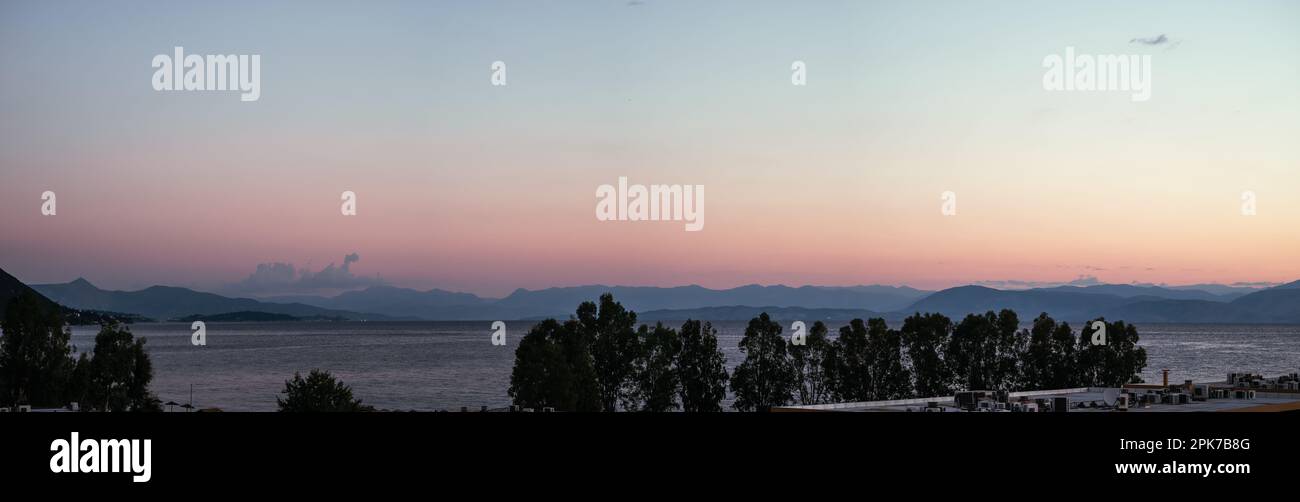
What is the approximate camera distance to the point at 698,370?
225 feet

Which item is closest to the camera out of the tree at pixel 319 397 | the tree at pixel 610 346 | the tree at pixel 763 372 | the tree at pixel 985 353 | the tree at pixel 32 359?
the tree at pixel 319 397

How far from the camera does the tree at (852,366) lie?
70.1m

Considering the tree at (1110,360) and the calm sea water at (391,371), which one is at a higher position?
the tree at (1110,360)

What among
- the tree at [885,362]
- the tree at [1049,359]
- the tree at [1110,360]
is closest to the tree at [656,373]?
the tree at [885,362]

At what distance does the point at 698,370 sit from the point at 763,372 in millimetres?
4365

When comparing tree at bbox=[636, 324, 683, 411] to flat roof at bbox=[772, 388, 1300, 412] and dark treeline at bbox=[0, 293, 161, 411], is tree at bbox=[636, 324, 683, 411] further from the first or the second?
dark treeline at bbox=[0, 293, 161, 411]

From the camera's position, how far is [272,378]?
13538 centimetres

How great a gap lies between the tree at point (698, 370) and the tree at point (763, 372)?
1.36m

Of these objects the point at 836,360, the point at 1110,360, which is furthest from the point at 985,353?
the point at 836,360

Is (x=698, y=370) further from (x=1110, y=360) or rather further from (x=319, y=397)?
(x=1110, y=360)

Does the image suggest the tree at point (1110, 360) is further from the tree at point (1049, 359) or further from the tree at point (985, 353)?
the tree at point (985, 353)
